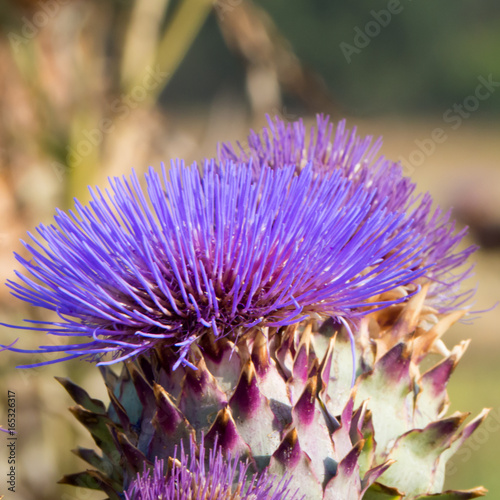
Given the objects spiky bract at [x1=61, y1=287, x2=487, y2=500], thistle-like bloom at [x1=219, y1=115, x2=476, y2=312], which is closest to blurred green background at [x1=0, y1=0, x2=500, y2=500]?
thistle-like bloom at [x1=219, y1=115, x2=476, y2=312]

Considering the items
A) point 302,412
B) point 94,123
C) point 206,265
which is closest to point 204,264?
point 206,265

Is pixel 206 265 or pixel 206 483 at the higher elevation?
pixel 206 265

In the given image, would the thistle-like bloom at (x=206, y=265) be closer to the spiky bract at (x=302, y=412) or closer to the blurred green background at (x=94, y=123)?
the spiky bract at (x=302, y=412)

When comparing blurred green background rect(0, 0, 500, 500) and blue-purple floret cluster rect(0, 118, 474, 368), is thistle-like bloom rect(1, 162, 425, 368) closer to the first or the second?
blue-purple floret cluster rect(0, 118, 474, 368)

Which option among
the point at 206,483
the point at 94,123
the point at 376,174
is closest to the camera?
the point at 206,483

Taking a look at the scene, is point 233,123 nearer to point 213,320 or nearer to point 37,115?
point 37,115

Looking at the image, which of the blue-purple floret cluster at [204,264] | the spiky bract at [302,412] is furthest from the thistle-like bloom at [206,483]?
the blue-purple floret cluster at [204,264]

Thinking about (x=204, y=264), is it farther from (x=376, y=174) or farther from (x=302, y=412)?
(x=376, y=174)
